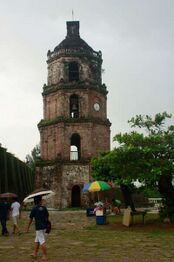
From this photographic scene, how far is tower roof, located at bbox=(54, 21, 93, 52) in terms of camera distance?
111 ft

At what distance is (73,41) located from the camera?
3469cm

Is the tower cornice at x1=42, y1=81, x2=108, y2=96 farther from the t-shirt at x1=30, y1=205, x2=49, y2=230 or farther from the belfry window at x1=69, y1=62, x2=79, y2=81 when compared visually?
the t-shirt at x1=30, y1=205, x2=49, y2=230

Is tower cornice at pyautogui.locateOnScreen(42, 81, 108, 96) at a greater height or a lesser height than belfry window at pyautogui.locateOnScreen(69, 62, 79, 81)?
lesser

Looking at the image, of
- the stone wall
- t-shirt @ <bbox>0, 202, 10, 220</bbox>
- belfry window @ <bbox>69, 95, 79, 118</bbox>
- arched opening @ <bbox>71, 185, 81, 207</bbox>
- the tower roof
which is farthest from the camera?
the tower roof

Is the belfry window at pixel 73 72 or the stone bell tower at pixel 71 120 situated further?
the belfry window at pixel 73 72

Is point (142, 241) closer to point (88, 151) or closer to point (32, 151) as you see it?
point (88, 151)

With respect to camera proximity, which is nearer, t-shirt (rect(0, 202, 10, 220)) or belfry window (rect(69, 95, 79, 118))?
t-shirt (rect(0, 202, 10, 220))

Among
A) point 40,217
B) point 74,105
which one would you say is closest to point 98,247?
point 40,217

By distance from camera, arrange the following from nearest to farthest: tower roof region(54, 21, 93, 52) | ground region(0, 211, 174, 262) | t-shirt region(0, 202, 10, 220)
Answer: ground region(0, 211, 174, 262)
t-shirt region(0, 202, 10, 220)
tower roof region(54, 21, 93, 52)

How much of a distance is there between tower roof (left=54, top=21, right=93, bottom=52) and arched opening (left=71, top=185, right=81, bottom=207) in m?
11.5

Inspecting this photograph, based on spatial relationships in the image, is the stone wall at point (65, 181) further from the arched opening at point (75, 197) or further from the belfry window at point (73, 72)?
the belfry window at point (73, 72)

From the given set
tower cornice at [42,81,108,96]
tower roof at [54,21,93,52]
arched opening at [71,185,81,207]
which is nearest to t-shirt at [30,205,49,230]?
arched opening at [71,185,81,207]

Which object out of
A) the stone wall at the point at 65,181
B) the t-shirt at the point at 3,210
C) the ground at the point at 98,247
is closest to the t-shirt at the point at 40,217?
the ground at the point at 98,247

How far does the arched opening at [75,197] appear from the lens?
31678mm
